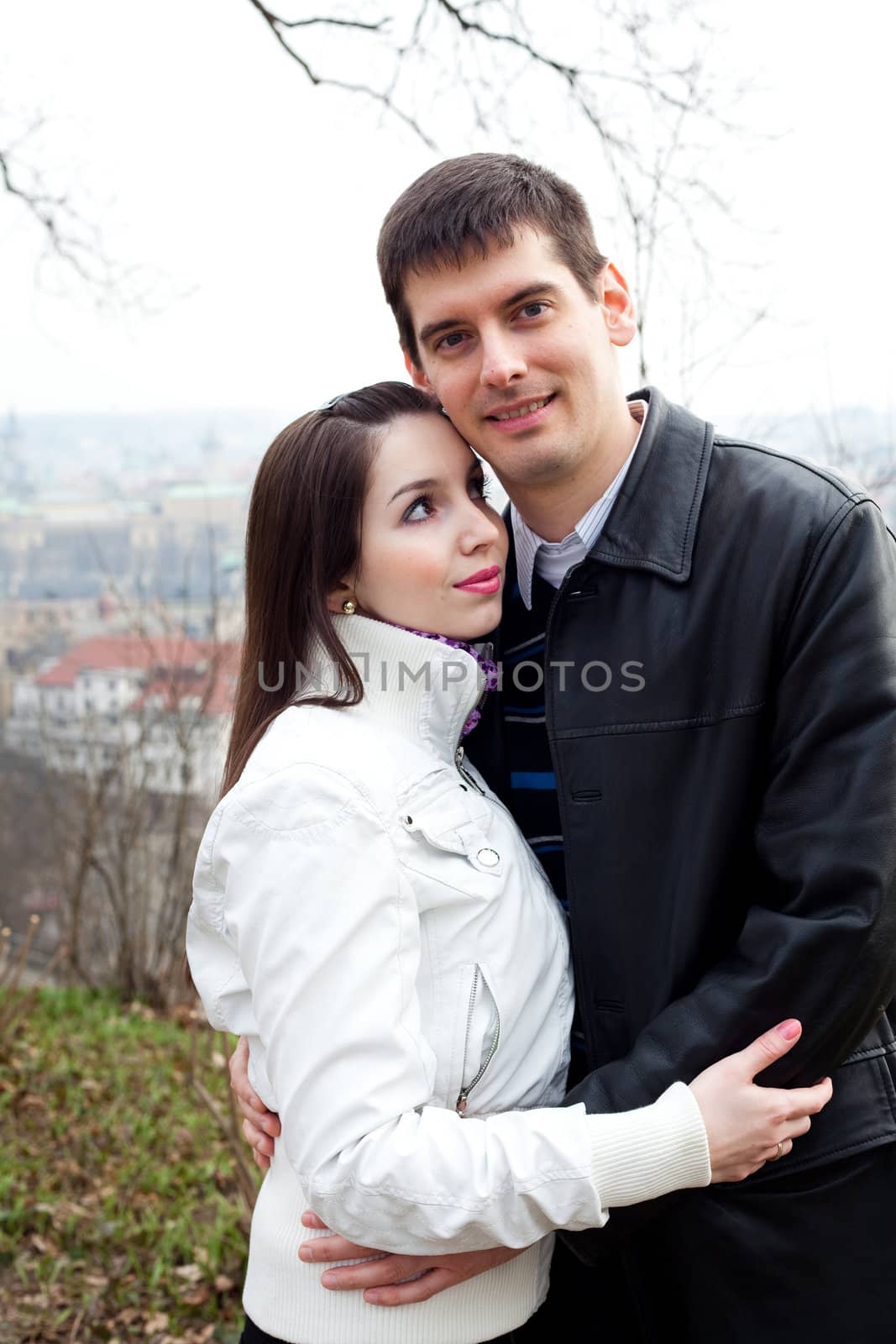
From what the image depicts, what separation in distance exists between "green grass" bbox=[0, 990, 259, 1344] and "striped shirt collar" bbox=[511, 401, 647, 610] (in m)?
2.29

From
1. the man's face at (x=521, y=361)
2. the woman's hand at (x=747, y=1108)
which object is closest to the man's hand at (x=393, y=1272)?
the woman's hand at (x=747, y=1108)

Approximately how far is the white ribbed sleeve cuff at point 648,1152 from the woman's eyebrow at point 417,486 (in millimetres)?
986

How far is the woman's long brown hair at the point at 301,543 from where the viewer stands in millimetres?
1871

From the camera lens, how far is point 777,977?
1620 mm

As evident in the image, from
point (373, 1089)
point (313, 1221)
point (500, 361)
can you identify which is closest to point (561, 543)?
point (500, 361)

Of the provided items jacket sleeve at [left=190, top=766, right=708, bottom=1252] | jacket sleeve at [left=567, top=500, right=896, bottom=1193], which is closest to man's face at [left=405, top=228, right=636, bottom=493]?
jacket sleeve at [left=567, top=500, right=896, bottom=1193]

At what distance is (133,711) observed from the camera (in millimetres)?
6820

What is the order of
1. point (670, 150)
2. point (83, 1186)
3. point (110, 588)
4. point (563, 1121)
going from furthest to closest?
1. point (110, 588)
2. point (83, 1186)
3. point (670, 150)
4. point (563, 1121)

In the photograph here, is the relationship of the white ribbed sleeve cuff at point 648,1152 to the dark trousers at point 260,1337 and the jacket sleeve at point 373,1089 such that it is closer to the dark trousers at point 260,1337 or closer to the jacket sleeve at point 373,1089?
the jacket sleeve at point 373,1089

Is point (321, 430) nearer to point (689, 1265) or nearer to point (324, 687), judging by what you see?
point (324, 687)

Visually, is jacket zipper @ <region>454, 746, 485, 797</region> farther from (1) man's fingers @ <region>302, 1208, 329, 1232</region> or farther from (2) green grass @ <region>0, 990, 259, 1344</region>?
(2) green grass @ <region>0, 990, 259, 1344</region>

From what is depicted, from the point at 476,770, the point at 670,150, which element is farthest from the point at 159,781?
the point at 476,770

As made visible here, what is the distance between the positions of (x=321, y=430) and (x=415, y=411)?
0.18 metres

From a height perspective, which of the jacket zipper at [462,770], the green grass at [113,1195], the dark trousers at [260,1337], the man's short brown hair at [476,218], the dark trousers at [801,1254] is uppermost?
the man's short brown hair at [476,218]
